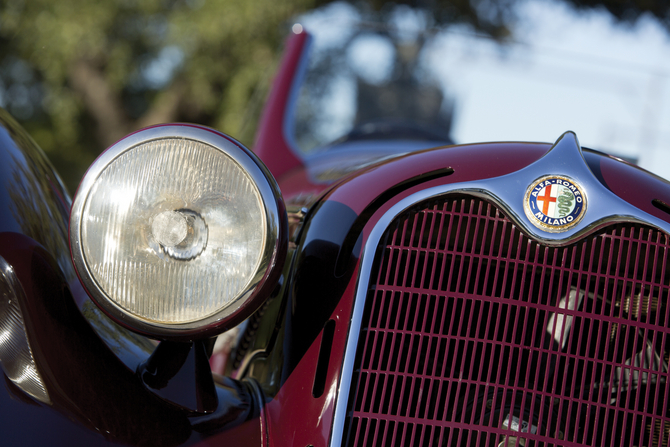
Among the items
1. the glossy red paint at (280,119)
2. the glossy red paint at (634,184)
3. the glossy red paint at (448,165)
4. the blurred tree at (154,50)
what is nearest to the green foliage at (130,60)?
the blurred tree at (154,50)

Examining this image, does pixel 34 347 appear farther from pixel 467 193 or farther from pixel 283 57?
pixel 283 57

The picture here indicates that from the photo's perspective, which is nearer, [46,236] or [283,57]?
[46,236]

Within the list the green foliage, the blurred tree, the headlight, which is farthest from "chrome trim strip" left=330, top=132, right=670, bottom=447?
the blurred tree

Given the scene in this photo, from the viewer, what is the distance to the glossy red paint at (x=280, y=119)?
2.66 metres

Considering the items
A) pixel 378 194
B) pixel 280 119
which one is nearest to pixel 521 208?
pixel 378 194

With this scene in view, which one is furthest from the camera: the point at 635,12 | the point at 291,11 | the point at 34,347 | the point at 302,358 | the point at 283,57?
the point at 291,11

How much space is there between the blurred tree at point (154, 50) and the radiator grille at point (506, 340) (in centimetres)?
705

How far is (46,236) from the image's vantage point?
126 centimetres

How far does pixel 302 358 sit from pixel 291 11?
8893 mm

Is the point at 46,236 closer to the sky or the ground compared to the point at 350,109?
closer to the ground

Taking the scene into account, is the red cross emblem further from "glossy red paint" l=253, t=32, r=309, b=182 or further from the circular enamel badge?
"glossy red paint" l=253, t=32, r=309, b=182

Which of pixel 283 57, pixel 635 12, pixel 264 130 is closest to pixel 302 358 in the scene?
pixel 264 130

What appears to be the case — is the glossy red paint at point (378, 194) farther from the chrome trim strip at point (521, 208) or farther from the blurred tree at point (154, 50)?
the blurred tree at point (154, 50)

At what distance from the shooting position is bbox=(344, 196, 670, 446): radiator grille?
3.71ft
